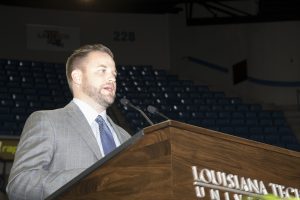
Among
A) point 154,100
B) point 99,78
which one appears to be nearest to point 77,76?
point 99,78

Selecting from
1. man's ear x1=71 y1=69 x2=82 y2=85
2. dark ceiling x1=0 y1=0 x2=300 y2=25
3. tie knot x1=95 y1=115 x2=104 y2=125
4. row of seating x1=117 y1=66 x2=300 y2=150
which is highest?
dark ceiling x1=0 y1=0 x2=300 y2=25

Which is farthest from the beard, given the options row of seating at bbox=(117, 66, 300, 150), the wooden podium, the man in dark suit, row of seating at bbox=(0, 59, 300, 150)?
row of seating at bbox=(117, 66, 300, 150)

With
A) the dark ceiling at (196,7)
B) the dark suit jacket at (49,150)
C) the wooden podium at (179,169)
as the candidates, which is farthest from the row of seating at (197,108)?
the wooden podium at (179,169)

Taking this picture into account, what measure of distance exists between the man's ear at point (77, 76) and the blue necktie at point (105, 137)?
0.16m

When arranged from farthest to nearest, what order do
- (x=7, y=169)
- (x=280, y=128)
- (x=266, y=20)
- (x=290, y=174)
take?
(x=266, y=20)
(x=280, y=128)
(x=7, y=169)
(x=290, y=174)

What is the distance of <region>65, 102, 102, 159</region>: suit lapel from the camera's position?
225cm

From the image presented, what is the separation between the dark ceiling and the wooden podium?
40.2 feet

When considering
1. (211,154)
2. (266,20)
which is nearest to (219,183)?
(211,154)

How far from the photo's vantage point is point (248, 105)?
12906 mm

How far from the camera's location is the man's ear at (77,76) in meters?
2.47

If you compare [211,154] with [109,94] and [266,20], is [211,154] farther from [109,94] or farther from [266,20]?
[266,20]

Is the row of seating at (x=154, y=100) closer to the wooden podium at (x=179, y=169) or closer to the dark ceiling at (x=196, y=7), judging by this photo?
the dark ceiling at (x=196, y=7)

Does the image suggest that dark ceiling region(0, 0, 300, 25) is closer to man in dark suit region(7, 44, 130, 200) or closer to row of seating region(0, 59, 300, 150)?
row of seating region(0, 59, 300, 150)

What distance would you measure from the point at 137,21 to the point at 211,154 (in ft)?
42.8
